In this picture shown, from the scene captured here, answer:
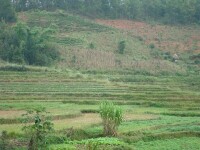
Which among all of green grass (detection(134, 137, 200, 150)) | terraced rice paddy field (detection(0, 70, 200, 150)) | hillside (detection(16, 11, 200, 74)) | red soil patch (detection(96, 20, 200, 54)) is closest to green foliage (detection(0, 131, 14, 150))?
terraced rice paddy field (detection(0, 70, 200, 150))

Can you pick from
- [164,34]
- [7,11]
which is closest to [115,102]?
[7,11]

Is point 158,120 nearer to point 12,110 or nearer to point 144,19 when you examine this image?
point 12,110

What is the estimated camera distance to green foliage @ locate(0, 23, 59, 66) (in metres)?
51.3

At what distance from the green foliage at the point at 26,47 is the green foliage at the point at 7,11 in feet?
39.1

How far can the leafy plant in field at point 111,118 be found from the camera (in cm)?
2123

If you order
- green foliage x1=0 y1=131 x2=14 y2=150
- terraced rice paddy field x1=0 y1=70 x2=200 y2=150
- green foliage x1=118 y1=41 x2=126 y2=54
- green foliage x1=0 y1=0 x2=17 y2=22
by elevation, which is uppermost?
green foliage x1=0 y1=0 x2=17 y2=22

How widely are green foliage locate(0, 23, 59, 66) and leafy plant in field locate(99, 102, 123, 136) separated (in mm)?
30766

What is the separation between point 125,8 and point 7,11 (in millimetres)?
24008

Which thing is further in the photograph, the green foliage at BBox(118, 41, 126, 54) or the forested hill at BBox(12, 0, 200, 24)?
the forested hill at BBox(12, 0, 200, 24)

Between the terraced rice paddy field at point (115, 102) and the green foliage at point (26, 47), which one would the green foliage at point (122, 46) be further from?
the terraced rice paddy field at point (115, 102)

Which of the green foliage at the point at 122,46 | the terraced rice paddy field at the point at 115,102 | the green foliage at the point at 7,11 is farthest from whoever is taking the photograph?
the green foliage at the point at 7,11

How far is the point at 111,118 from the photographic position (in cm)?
2123

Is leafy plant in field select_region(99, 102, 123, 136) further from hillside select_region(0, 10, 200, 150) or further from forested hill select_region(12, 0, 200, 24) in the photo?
forested hill select_region(12, 0, 200, 24)

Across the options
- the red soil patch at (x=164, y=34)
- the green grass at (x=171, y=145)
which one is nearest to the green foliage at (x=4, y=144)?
the green grass at (x=171, y=145)
